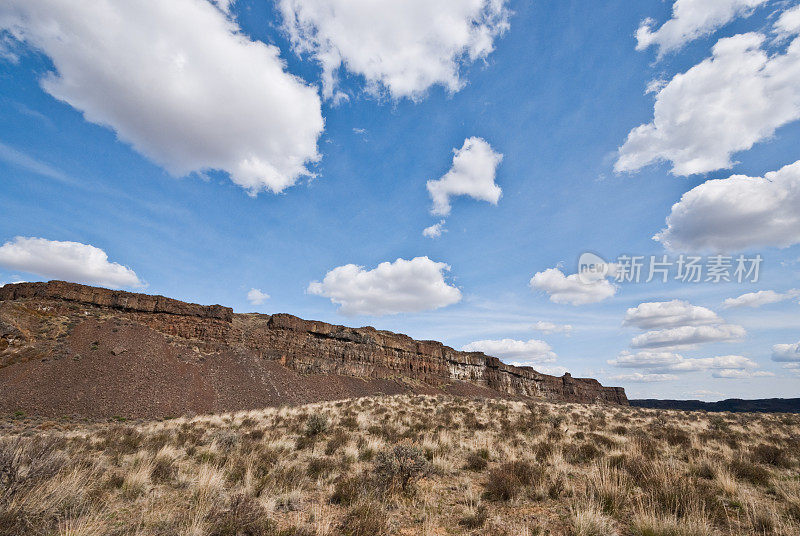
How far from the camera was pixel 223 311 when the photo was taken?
160 feet

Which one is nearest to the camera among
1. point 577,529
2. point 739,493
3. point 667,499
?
point 577,529

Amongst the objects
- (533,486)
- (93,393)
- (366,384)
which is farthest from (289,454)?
(366,384)

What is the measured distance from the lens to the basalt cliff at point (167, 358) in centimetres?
2478

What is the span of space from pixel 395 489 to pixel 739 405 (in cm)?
18947

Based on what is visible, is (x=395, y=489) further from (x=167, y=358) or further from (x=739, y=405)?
(x=739, y=405)

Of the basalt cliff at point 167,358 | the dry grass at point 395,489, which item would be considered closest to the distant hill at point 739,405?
the basalt cliff at point 167,358

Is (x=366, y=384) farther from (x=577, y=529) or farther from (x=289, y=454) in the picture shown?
(x=577, y=529)

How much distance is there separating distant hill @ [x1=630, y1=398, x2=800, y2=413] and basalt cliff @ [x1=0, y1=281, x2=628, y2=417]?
95814 millimetres

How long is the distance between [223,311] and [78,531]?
167 feet

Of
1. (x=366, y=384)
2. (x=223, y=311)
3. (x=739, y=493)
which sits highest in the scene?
(x=223, y=311)

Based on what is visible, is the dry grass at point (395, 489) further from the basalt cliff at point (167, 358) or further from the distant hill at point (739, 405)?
the distant hill at point (739, 405)

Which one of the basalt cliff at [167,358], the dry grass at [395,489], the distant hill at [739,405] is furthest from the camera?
the distant hill at [739,405]

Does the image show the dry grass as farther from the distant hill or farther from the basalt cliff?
the distant hill

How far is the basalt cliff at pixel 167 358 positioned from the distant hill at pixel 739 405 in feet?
314
